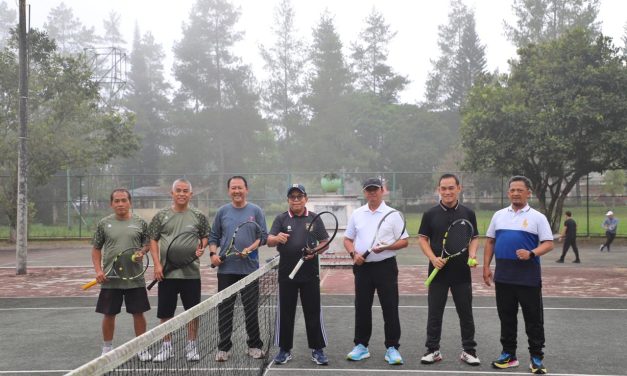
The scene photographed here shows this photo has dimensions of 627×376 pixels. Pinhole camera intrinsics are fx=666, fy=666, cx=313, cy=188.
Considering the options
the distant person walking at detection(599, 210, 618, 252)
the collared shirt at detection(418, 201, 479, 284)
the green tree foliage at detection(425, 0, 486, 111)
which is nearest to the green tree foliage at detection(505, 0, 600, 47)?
A: the green tree foliage at detection(425, 0, 486, 111)

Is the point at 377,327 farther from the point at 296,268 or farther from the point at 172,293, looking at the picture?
the point at 172,293

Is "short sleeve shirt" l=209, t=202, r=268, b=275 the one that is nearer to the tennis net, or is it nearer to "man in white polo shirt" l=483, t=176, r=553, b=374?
the tennis net

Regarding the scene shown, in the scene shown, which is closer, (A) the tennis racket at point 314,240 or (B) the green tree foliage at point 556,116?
(A) the tennis racket at point 314,240

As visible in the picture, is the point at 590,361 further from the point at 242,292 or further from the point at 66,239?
the point at 66,239

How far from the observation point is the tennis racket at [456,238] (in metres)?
6.78

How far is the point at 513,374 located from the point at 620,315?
442 cm

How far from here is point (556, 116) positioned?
26.3m

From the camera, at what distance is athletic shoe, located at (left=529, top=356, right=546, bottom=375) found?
256 inches

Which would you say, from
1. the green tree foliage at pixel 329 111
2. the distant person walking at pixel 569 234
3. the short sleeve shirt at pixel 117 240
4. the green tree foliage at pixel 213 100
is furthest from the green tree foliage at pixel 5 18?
the short sleeve shirt at pixel 117 240

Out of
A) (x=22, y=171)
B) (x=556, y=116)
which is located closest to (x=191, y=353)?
(x=22, y=171)

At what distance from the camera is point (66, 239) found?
28.4m

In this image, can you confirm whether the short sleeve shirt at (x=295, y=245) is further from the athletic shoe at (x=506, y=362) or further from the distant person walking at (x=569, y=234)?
the distant person walking at (x=569, y=234)

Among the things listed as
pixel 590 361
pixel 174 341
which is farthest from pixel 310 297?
pixel 590 361

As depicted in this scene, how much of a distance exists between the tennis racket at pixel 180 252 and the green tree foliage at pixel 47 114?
21.8 metres
